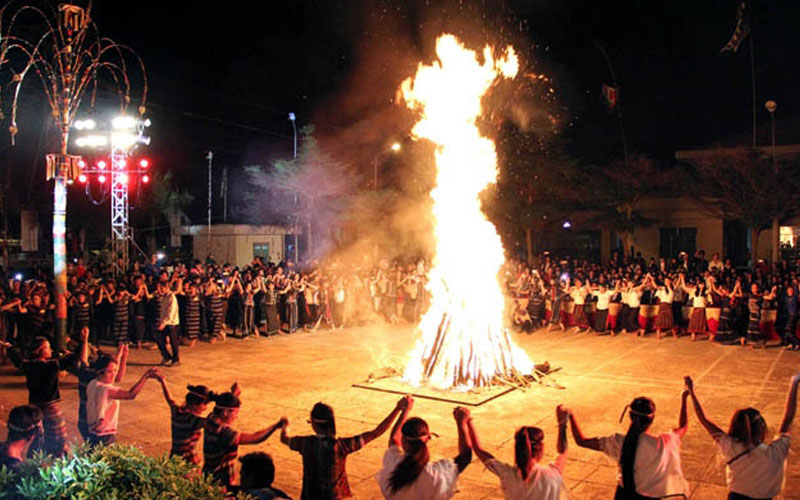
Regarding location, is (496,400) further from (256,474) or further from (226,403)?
(256,474)

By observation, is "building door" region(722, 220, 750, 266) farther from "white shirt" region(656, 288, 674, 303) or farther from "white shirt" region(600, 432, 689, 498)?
"white shirt" region(600, 432, 689, 498)

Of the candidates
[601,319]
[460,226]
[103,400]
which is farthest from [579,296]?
[103,400]

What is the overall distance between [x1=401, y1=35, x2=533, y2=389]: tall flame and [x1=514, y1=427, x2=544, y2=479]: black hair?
6.95m

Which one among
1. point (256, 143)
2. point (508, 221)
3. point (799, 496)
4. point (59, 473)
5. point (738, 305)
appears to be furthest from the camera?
point (256, 143)

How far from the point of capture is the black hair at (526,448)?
13.1 ft

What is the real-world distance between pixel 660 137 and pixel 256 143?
21197 millimetres

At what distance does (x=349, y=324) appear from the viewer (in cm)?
1919

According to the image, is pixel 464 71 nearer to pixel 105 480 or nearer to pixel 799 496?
pixel 799 496

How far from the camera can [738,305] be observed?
15711 mm

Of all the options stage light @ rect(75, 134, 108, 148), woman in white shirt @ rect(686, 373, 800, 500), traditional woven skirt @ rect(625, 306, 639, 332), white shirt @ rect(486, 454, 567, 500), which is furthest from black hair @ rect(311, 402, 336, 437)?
stage light @ rect(75, 134, 108, 148)

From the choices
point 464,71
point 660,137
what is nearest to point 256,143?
point 660,137

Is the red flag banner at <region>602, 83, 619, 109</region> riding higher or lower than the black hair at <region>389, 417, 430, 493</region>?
higher

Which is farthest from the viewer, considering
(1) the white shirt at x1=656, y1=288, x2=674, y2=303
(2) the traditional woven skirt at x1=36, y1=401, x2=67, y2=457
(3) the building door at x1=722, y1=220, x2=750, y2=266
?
(3) the building door at x1=722, y1=220, x2=750, y2=266

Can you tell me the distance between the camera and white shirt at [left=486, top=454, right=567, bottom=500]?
3963 millimetres
